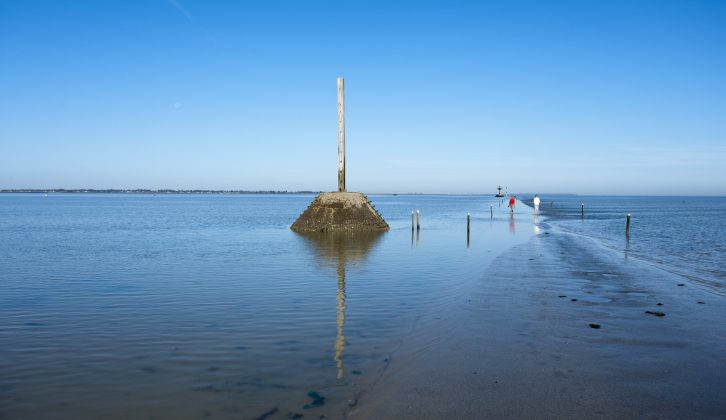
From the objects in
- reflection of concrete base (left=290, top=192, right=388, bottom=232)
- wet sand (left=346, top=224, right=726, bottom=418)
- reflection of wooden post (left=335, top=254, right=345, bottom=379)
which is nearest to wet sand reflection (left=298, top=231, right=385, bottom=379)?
reflection of wooden post (left=335, top=254, right=345, bottom=379)

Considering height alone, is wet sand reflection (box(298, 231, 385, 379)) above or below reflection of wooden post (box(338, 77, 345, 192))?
below

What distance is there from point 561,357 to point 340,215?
2793 centimetres

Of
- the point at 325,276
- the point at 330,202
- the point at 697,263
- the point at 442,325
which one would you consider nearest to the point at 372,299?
the point at 442,325

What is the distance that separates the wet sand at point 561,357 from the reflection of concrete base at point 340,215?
2110cm

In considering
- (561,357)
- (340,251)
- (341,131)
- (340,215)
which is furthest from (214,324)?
(341,131)

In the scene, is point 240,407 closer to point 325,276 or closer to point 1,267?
point 325,276

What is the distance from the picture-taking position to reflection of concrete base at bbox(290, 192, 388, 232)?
35.6 metres

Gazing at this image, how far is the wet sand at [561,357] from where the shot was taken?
6.34 metres

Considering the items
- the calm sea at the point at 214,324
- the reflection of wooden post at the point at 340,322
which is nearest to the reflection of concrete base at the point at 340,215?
the calm sea at the point at 214,324

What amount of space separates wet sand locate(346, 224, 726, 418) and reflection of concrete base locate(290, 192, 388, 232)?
2110cm

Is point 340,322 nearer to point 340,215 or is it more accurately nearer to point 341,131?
point 340,215

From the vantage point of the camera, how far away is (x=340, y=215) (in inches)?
1405

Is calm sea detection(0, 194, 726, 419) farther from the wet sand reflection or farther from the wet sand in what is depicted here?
the wet sand

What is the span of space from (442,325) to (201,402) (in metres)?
5.62
